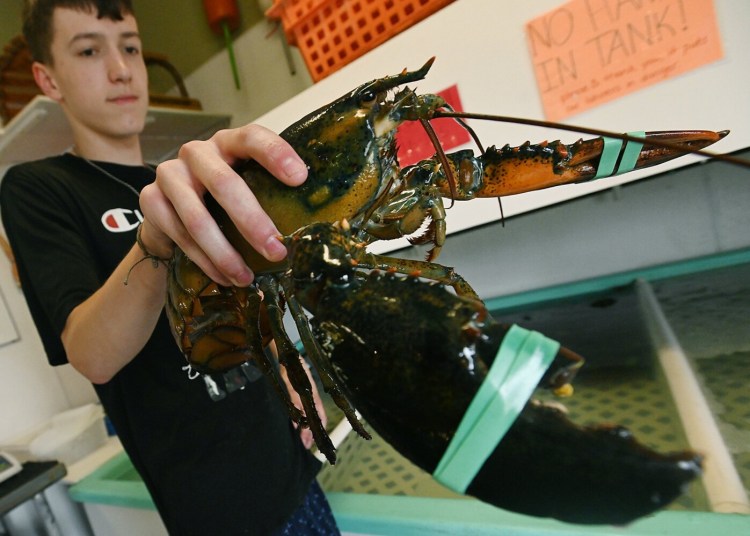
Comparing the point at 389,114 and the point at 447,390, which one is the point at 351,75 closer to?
the point at 389,114

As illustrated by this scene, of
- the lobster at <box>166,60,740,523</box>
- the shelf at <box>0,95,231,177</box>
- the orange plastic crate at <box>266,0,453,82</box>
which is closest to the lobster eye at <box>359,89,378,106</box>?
the lobster at <box>166,60,740,523</box>

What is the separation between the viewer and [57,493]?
131 cm

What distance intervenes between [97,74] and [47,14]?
14 cm

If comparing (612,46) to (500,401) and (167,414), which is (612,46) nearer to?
(500,401)

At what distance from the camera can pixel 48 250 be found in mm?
723

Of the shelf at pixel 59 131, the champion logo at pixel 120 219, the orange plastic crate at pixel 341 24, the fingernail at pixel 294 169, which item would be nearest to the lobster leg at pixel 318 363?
the fingernail at pixel 294 169

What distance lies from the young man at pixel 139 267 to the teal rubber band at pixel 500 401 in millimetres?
267

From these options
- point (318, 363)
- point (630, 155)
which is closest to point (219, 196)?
point (318, 363)

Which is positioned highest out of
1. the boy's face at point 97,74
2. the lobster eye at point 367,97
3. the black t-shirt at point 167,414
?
the boy's face at point 97,74

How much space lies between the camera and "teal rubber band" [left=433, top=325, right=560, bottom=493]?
25 centimetres

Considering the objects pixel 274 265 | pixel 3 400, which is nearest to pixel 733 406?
pixel 274 265

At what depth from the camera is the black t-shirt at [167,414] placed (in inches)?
29.8

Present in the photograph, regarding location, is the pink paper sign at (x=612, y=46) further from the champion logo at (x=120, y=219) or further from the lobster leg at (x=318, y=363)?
the champion logo at (x=120, y=219)

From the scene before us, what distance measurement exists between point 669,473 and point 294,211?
40cm
